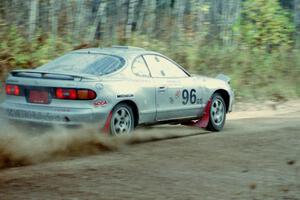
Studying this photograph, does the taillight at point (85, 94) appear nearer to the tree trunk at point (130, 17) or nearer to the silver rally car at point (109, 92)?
the silver rally car at point (109, 92)

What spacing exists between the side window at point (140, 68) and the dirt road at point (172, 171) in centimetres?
Result: 85

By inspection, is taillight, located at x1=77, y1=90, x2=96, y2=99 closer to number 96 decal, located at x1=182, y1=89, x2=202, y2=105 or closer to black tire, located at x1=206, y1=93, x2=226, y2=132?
number 96 decal, located at x1=182, y1=89, x2=202, y2=105

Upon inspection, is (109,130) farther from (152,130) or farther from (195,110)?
(195,110)

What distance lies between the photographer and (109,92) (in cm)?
823

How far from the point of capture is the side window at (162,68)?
935cm

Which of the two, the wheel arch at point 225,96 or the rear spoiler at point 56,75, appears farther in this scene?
the wheel arch at point 225,96

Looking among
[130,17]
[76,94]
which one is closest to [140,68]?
[76,94]

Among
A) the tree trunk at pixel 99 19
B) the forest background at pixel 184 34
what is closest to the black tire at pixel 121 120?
the forest background at pixel 184 34

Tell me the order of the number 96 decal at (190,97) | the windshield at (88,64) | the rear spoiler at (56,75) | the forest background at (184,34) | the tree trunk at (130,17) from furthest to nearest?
the tree trunk at (130,17)
the forest background at (184,34)
the number 96 decal at (190,97)
the windshield at (88,64)
the rear spoiler at (56,75)

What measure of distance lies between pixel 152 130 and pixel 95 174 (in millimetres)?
3157

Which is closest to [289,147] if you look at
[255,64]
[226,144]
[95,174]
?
[226,144]

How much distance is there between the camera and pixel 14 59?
12.9 m

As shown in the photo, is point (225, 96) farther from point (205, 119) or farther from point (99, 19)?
point (99, 19)

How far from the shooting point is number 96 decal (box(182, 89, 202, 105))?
32.0 ft
